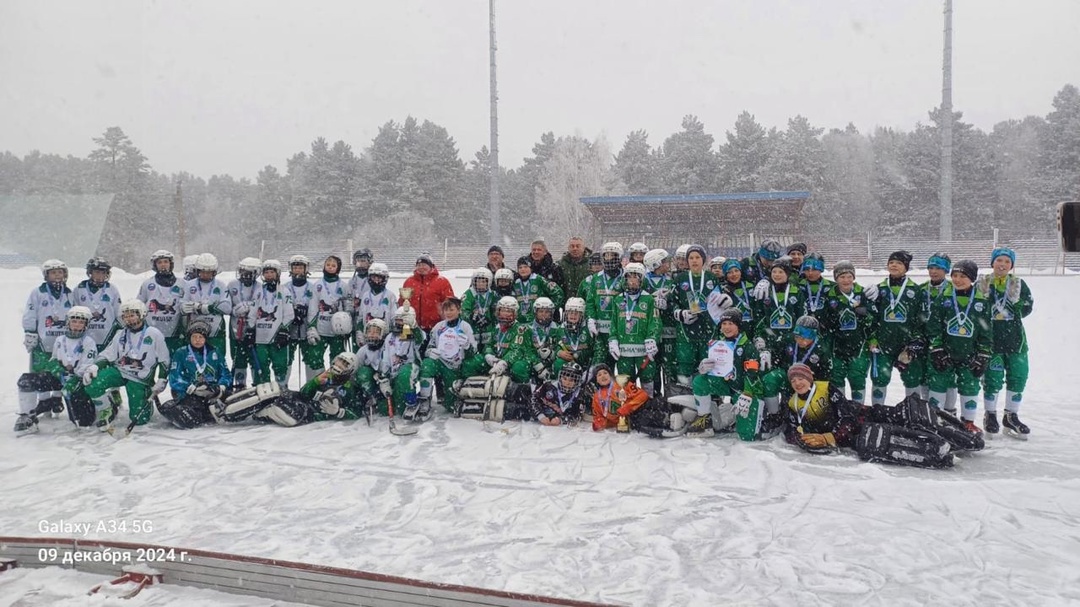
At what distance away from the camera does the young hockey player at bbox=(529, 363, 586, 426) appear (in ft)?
22.8

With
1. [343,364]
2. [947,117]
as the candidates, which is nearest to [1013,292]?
[343,364]

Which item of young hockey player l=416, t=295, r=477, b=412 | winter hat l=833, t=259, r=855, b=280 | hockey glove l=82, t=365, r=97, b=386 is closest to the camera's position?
winter hat l=833, t=259, r=855, b=280

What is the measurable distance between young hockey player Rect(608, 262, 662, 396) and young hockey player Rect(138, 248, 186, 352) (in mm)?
5114

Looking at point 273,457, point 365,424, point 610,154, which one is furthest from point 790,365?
point 610,154

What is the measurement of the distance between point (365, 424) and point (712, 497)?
3.82 metres

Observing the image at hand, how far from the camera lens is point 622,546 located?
4.13 meters

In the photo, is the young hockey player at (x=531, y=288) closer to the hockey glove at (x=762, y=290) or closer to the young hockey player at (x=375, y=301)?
the young hockey player at (x=375, y=301)

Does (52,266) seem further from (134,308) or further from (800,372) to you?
(800,372)

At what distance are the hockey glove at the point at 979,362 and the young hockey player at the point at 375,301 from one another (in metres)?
6.05

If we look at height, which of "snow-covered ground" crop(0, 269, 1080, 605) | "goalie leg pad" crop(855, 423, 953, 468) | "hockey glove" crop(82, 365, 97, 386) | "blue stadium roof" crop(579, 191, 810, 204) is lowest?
"snow-covered ground" crop(0, 269, 1080, 605)

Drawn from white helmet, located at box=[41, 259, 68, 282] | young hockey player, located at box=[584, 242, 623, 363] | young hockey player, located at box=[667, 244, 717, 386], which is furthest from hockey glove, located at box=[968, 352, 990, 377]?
white helmet, located at box=[41, 259, 68, 282]

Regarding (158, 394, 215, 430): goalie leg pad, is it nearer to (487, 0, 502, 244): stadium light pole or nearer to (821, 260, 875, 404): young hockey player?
(821, 260, 875, 404): young hockey player

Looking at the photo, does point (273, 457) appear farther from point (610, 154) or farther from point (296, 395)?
point (610, 154)

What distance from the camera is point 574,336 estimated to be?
7371 mm
